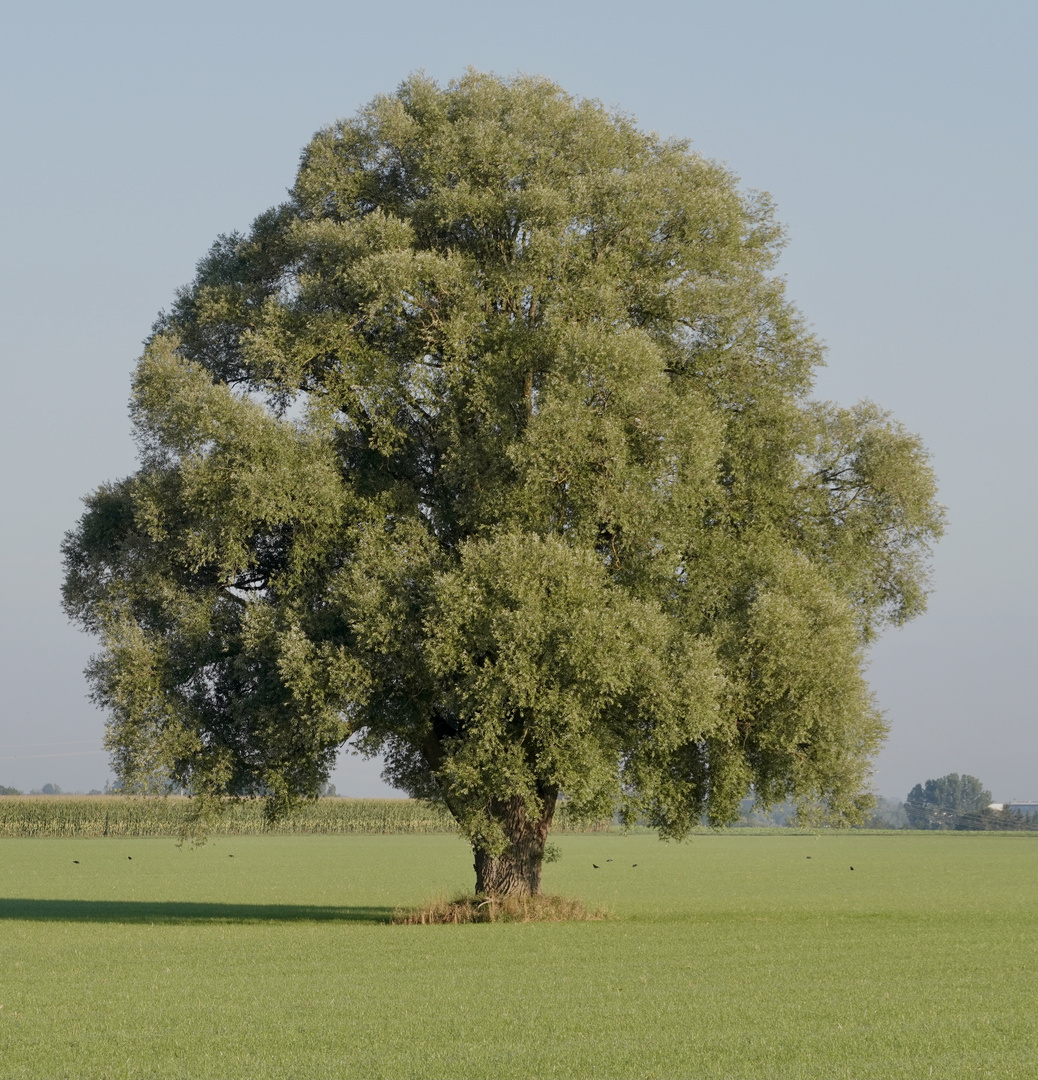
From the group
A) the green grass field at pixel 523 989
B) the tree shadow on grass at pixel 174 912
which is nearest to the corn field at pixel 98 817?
the tree shadow on grass at pixel 174 912

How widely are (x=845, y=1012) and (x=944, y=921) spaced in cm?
2233

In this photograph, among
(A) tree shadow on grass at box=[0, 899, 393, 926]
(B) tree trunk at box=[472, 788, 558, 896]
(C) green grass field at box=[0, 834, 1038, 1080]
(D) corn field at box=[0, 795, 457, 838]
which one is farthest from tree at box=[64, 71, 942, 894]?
(D) corn field at box=[0, 795, 457, 838]

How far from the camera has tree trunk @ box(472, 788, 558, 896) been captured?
3728 cm

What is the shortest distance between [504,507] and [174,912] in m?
22.8

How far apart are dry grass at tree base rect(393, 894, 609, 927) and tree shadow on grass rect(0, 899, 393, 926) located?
2.37 meters

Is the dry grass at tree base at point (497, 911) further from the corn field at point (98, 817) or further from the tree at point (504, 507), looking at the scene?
the corn field at point (98, 817)

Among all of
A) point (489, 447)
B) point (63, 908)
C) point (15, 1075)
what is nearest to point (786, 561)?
point (489, 447)

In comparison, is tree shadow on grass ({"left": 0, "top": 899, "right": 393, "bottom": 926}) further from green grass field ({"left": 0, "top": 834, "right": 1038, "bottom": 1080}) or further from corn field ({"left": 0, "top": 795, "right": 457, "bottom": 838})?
corn field ({"left": 0, "top": 795, "right": 457, "bottom": 838})

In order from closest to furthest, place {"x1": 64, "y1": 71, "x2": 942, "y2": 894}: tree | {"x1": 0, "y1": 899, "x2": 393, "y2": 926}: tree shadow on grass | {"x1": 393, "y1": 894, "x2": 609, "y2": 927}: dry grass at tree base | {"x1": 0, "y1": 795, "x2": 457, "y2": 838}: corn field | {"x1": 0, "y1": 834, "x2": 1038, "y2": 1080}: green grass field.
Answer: {"x1": 0, "y1": 834, "x2": 1038, "y2": 1080}: green grass field
{"x1": 64, "y1": 71, "x2": 942, "y2": 894}: tree
{"x1": 393, "y1": 894, "x2": 609, "y2": 927}: dry grass at tree base
{"x1": 0, "y1": 899, "x2": 393, "y2": 926}: tree shadow on grass
{"x1": 0, "y1": 795, "x2": 457, "y2": 838}: corn field

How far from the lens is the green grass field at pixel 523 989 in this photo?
18203mm

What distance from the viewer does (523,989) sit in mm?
24578

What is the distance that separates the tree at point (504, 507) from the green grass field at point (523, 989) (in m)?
4.06

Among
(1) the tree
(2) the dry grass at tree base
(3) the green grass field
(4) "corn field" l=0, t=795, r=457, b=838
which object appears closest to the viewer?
(3) the green grass field

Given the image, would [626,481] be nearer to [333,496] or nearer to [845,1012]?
[333,496]
